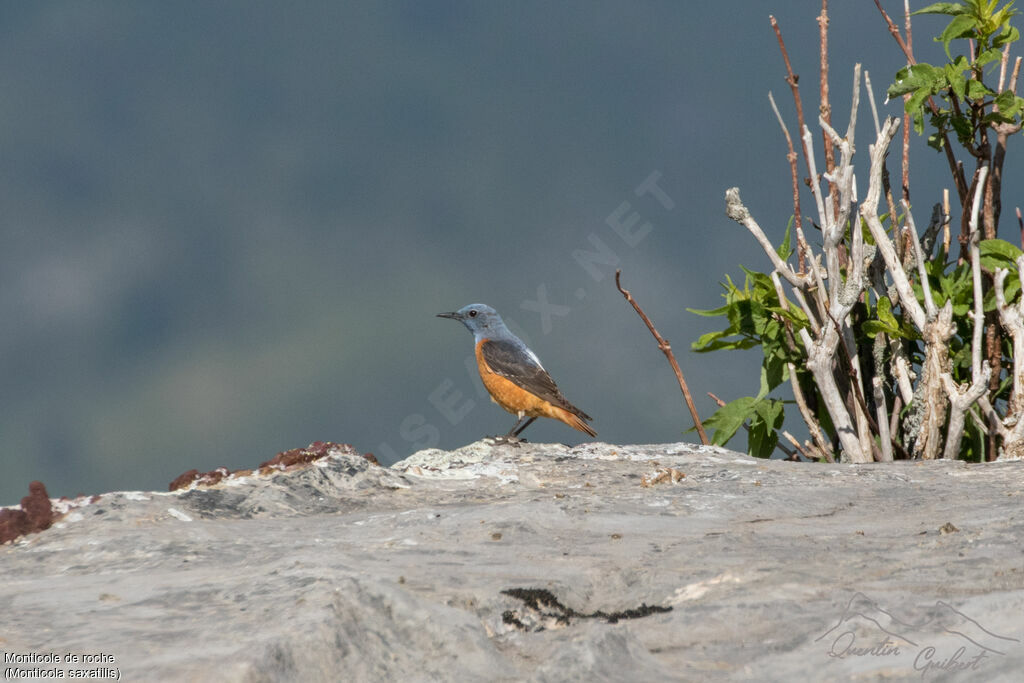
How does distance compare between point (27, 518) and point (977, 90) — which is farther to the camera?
point (977, 90)

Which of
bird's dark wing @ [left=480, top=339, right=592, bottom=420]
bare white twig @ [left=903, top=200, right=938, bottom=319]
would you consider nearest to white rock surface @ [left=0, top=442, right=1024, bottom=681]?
A: bare white twig @ [left=903, top=200, right=938, bottom=319]

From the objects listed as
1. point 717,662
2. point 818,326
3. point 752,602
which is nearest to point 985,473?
point 818,326

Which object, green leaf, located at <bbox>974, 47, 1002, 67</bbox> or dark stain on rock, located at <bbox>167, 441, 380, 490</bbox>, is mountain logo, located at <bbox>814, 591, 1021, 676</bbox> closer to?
dark stain on rock, located at <bbox>167, 441, 380, 490</bbox>

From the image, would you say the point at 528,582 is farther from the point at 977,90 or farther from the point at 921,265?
the point at 977,90

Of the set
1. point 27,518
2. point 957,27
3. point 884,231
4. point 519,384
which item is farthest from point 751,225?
point 27,518

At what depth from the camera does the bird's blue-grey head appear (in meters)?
9.70

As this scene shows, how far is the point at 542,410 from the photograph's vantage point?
29.1 ft

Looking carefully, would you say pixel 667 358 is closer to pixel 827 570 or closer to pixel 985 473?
pixel 985 473

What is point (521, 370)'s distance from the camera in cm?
898

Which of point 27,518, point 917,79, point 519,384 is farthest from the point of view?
point 519,384

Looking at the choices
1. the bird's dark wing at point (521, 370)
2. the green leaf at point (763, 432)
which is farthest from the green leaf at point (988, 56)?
the bird's dark wing at point (521, 370)

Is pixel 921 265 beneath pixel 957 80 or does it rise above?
beneath

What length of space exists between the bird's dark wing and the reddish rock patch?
15.2 ft

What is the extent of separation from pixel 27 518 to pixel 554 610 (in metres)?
2.68
